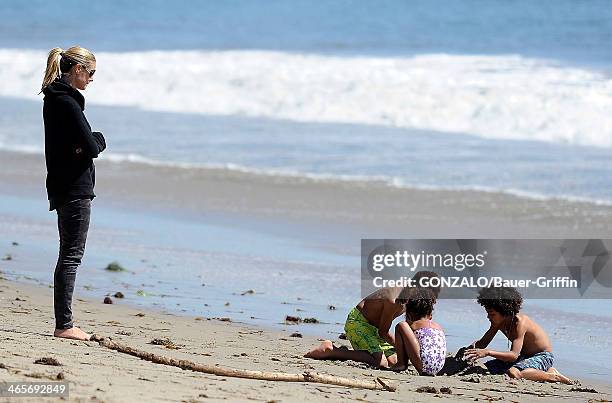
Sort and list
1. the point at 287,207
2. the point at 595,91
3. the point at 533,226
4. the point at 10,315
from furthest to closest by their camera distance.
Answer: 1. the point at 595,91
2. the point at 287,207
3. the point at 533,226
4. the point at 10,315

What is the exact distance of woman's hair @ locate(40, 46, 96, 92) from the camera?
5.68m

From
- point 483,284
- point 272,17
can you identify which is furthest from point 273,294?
point 272,17

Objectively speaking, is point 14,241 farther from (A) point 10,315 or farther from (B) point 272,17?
(B) point 272,17

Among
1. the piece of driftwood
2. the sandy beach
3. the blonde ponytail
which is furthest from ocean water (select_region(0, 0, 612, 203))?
the blonde ponytail

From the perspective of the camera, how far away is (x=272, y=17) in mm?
41594

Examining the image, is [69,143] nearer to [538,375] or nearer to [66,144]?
[66,144]

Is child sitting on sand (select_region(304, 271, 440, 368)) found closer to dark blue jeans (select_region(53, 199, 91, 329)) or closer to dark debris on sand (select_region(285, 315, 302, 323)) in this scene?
dark debris on sand (select_region(285, 315, 302, 323))

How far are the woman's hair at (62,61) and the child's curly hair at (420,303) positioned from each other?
2193mm

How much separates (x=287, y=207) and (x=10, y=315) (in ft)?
16.5

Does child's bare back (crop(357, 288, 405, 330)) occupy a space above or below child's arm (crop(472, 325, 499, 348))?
above

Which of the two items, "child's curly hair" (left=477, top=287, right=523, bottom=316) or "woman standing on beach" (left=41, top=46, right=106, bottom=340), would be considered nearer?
"woman standing on beach" (left=41, top=46, right=106, bottom=340)

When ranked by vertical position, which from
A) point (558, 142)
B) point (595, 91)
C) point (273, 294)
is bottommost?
point (273, 294)

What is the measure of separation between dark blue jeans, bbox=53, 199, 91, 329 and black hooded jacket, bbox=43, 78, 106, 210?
0.20ft

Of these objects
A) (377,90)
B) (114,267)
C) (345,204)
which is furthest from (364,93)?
(114,267)
